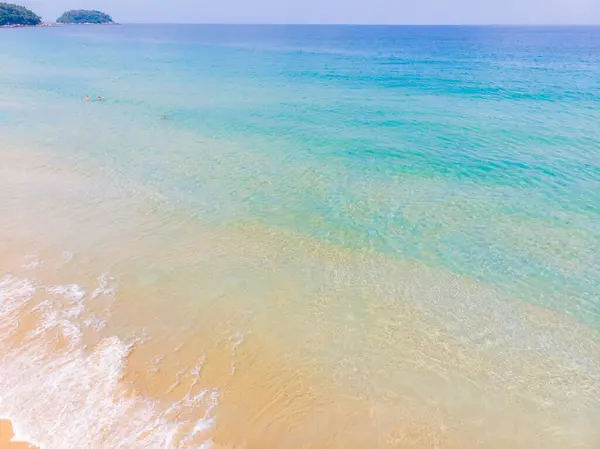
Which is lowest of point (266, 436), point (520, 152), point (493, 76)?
point (266, 436)

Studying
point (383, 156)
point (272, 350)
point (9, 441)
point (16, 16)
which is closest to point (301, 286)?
point (272, 350)

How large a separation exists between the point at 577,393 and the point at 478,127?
1990 centimetres

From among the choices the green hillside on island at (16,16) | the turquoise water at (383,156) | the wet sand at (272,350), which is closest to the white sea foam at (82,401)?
the wet sand at (272,350)

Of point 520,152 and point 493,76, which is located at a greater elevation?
point 493,76

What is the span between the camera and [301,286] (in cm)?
1095

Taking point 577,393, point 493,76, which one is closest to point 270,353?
point 577,393

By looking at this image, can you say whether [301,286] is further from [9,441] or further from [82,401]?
[9,441]

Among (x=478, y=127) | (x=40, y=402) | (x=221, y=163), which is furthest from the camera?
(x=478, y=127)

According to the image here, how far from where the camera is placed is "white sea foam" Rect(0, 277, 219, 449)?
6859mm

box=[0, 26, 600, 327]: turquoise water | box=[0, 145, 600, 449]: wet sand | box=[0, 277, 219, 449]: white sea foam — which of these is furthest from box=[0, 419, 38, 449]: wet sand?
box=[0, 26, 600, 327]: turquoise water

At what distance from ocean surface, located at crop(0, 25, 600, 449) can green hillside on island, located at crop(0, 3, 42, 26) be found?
16945 centimetres

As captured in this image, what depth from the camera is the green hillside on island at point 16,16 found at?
147875 millimetres

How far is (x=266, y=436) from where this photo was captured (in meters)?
7.12

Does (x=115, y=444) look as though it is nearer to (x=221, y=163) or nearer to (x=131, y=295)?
(x=131, y=295)
